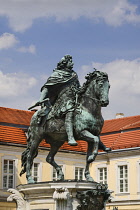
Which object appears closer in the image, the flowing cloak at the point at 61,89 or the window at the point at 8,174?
the flowing cloak at the point at 61,89

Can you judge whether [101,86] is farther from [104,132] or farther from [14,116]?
[104,132]

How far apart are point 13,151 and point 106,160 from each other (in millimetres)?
6094

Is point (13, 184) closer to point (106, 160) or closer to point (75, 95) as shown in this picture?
point (106, 160)

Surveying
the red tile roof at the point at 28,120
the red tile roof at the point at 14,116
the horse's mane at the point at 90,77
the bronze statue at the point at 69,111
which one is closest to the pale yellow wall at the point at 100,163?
the red tile roof at the point at 28,120

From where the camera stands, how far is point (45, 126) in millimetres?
11062

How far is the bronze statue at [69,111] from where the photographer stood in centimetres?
1061

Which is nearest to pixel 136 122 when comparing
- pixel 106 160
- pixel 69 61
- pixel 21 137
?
pixel 106 160

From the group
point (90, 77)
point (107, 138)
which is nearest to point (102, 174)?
point (107, 138)

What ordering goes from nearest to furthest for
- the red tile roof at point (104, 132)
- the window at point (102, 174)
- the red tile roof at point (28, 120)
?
1. the red tile roof at point (104, 132)
2. the red tile roof at point (28, 120)
3. the window at point (102, 174)

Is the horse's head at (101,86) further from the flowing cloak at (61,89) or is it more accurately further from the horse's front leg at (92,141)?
the horse's front leg at (92,141)

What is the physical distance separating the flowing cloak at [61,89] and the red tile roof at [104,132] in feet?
65.6

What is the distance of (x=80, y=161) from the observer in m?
34.6

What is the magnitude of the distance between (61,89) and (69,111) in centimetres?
66

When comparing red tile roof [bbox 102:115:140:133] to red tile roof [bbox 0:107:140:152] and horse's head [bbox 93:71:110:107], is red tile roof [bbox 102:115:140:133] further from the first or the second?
horse's head [bbox 93:71:110:107]
